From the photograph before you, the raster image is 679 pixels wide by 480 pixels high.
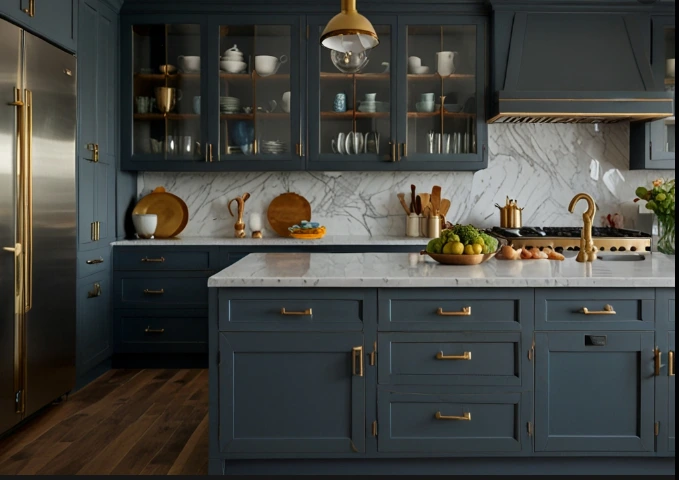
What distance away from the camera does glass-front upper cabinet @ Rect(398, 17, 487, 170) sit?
455cm

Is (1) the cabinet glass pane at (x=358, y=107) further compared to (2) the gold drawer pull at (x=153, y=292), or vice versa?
(1) the cabinet glass pane at (x=358, y=107)

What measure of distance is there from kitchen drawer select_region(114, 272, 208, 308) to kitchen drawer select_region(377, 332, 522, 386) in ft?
7.10

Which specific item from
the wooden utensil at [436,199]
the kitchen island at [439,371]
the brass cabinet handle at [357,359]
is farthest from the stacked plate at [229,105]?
the brass cabinet handle at [357,359]

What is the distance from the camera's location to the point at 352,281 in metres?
2.39

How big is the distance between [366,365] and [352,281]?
1.02 feet

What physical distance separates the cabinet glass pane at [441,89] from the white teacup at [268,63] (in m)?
0.89

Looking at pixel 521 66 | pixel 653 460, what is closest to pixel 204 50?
pixel 521 66

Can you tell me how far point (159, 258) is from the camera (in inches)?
169

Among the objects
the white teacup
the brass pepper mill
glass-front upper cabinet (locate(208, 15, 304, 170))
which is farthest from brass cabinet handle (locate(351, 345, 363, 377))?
the white teacup

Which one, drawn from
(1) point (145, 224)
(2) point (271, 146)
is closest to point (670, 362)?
(2) point (271, 146)

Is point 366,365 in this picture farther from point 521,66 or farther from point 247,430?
point 521,66

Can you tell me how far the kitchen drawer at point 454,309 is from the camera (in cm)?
240

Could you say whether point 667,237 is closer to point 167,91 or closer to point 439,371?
point 439,371

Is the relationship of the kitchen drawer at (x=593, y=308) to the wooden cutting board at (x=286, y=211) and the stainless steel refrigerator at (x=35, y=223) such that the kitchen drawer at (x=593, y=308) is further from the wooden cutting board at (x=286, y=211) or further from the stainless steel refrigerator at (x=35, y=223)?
the wooden cutting board at (x=286, y=211)
